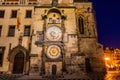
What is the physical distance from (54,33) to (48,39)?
4.23ft

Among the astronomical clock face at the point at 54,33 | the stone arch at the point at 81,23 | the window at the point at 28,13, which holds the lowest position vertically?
the astronomical clock face at the point at 54,33

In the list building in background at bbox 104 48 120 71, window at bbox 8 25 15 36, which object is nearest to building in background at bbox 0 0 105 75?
window at bbox 8 25 15 36

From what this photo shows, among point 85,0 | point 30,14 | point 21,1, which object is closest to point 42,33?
point 30,14

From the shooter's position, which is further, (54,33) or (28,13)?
(28,13)

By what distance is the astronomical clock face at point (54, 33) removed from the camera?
2406 cm

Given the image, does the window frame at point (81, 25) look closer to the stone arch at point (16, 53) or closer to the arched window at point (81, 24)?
the arched window at point (81, 24)

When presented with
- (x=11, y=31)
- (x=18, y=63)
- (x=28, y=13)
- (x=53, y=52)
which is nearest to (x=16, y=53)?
(x=18, y=63)

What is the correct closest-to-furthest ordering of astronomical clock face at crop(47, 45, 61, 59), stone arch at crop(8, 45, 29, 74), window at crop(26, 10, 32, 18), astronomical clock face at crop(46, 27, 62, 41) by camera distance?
astronomical clock face at crop(47, 45, 61, 59)
astronomical clock face at crop(46, 27, 62, 41)
stone arch at crop(8, 45, 29, 74)
window at crop(26, 10, 32, 18)

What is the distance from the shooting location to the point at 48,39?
24.0m

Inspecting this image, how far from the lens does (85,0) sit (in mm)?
31203

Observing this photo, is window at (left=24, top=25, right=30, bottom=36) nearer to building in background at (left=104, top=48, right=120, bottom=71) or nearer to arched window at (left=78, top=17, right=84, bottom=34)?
arched window at (left=78, top=17, right=84, bottom=34)

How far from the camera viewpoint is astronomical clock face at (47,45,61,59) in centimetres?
2305

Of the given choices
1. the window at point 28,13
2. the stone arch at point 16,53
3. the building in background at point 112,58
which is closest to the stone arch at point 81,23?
the window at point 28,13

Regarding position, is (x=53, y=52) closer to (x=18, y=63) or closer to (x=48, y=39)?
(x=48, y=39)
